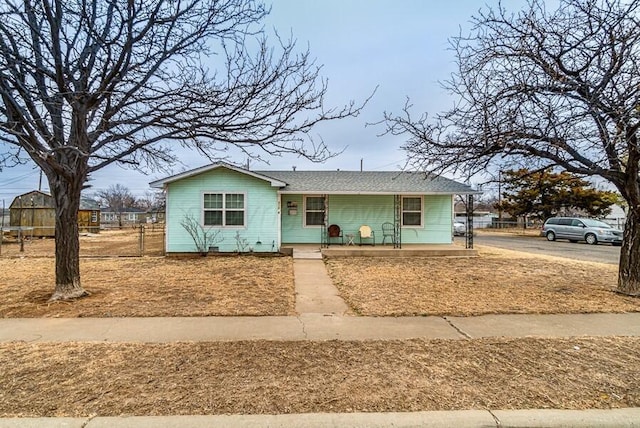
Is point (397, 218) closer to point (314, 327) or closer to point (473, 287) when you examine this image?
point (473, 287)

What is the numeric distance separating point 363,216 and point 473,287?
733 centimetres

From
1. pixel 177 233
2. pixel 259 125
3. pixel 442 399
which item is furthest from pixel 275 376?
pixel 177 233

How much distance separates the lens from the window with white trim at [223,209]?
13.5 meters

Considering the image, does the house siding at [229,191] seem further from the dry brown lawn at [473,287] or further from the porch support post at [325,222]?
the dry brown lawn at [473,287]

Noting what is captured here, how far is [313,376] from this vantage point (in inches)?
147

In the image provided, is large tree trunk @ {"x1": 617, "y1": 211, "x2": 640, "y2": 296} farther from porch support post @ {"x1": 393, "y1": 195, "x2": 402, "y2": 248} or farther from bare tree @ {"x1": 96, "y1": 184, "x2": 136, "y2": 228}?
bare tree @ {"x1": 96, "y1": 184, "x2": 136, "y2": 228}

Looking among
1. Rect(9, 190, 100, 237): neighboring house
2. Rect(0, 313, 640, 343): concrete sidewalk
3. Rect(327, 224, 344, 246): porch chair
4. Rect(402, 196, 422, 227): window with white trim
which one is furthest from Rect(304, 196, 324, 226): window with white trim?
Rect(9, 190, 100, 237): neighboring house

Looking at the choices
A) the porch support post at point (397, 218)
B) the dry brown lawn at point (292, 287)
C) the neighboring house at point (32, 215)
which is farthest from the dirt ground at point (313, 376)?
the neighboring house at point (32, 215)

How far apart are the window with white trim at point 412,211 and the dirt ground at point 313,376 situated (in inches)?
418

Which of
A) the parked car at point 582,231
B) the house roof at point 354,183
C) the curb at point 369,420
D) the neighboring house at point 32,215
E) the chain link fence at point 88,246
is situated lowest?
the curb at point 369,420

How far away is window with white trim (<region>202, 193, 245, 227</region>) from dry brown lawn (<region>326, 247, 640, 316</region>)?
3.86m

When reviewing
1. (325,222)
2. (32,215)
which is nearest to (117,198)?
(32,215)

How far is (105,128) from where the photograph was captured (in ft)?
23.0

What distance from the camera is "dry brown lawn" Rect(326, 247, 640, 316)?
6648 mm
